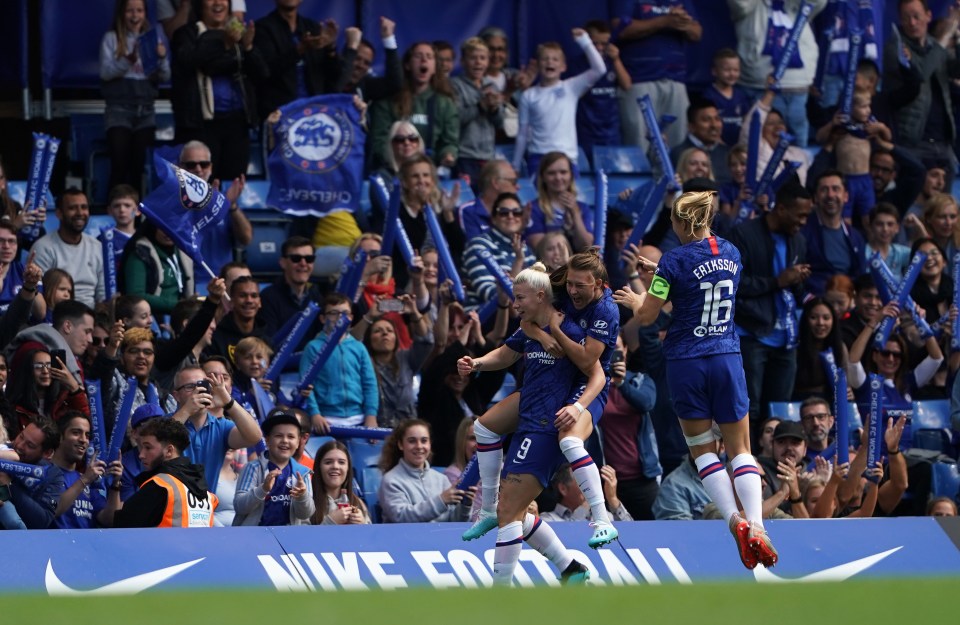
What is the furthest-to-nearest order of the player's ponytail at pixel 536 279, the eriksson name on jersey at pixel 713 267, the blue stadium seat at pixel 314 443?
the blue stadium seat at pixel 314 443, the player's ponytail at pixel 536 279, the eriksson name on jersey at pixel 713 267

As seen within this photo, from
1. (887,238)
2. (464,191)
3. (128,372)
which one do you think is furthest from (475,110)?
(128,372)

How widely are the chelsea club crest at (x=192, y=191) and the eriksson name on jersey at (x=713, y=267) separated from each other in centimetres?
442

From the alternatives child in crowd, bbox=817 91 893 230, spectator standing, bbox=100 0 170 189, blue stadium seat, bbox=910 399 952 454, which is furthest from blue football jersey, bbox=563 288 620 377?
child in crowd, bbox=817 91 893 230

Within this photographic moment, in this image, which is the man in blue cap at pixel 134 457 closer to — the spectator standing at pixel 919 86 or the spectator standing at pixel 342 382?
the spectator standing at pixel 342 382

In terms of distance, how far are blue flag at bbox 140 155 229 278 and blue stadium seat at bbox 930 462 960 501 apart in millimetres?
5362

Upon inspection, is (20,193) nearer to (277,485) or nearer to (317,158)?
(317,158)

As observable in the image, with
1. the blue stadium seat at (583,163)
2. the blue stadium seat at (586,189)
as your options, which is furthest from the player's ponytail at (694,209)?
the blue stadium seat at (583,163)

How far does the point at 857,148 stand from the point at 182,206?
22.3 ft

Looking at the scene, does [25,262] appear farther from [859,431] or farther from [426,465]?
[859,431]

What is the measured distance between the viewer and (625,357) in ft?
41.0

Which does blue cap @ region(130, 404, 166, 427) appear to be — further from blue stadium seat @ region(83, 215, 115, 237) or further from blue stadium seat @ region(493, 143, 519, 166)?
blue stadium seat @ region(493, 143, 519, 166)

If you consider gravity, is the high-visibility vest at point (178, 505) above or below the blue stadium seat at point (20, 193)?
below

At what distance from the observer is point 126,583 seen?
912cm

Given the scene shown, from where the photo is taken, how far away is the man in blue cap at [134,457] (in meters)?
10.7
